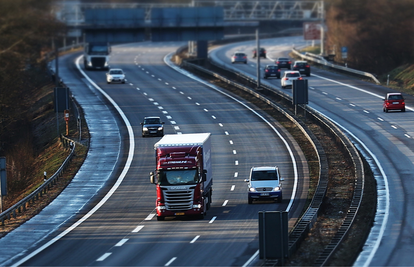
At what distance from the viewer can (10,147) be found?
211ft

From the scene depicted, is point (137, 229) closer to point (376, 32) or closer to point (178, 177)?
point (178, 177)

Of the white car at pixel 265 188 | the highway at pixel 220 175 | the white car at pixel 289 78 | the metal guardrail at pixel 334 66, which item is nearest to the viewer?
the highway at pixel 220 175

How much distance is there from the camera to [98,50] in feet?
333

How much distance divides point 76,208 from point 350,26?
79.3m

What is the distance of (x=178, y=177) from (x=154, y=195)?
7.15 m

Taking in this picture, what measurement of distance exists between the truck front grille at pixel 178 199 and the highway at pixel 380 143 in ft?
26.9

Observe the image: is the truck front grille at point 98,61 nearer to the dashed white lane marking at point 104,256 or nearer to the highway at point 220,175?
the highway at point 220,175

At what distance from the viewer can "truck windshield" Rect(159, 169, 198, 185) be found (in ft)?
112

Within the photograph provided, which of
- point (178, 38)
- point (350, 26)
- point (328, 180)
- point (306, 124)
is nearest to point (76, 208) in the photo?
point (328, 180)

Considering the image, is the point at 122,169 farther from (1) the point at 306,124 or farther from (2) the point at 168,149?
(1) the point at 306,124

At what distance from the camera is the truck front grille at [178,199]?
34.0 meters

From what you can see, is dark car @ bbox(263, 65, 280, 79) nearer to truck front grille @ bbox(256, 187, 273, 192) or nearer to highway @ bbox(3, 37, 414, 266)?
highway @ bbox(3, 37, 414, 266)

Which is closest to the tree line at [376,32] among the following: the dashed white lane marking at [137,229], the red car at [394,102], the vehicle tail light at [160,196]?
the red car at [394,102]

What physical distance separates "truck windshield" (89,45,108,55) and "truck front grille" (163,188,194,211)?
6986 cm
